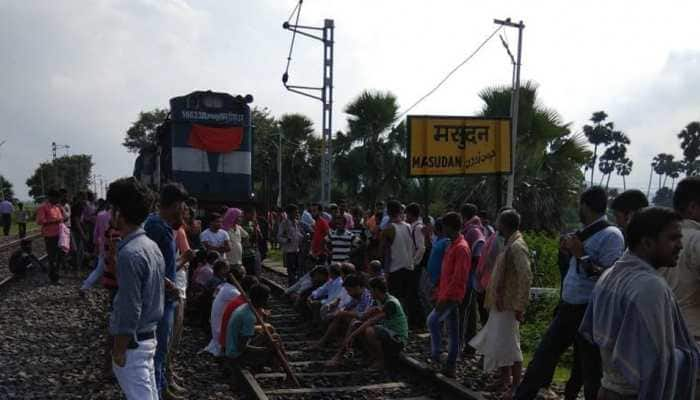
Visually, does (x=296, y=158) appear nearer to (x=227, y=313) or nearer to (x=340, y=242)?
(x=340, y=242)

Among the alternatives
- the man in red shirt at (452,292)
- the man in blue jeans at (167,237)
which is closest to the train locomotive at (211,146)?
the man in red shirt at (452,292)

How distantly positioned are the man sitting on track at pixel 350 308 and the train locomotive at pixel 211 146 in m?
6.86

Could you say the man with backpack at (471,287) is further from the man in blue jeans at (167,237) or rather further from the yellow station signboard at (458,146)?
the man in blue jeans at (167,237)

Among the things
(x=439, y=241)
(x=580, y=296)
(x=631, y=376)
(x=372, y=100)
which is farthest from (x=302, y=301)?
(x=372, y=100)

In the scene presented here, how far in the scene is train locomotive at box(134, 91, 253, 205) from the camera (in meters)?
14.2

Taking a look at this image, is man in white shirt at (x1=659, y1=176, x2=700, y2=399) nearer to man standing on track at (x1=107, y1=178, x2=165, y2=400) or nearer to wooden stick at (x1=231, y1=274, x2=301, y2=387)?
man standing on track at (x1=107, y1=178, x2=165, y2=400)

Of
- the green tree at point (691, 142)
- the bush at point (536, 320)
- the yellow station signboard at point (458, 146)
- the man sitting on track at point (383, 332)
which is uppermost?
the green tree at point (691, 142)

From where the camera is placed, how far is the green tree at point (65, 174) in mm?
86500

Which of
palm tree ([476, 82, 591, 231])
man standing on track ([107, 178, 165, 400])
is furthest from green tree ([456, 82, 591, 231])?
man standing on track ([107, 178, 165, 400])

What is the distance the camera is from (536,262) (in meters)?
11.6

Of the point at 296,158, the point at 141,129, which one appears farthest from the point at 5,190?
the point at 296,158

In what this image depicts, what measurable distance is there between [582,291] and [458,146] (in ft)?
17.2

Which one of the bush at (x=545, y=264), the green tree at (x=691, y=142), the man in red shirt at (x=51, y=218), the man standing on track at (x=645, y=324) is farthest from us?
the green tree at (x=691, y=142)

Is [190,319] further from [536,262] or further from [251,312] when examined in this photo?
[536,262]
